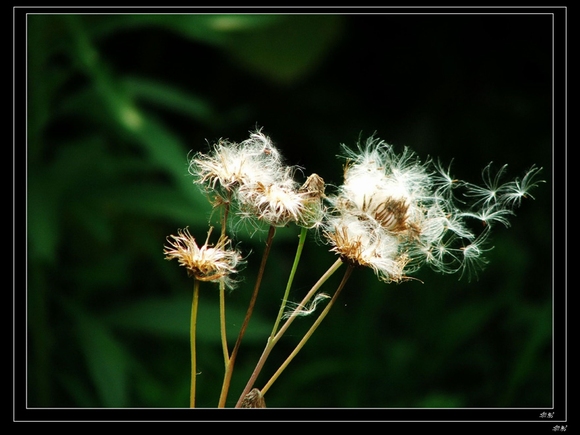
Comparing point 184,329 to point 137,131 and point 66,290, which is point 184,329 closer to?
point 66,290

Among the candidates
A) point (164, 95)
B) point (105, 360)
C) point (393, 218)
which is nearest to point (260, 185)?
point (393, 218)

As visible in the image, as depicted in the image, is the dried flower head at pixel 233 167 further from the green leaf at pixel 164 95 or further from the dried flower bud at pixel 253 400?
the green leaf at pixel 164 95

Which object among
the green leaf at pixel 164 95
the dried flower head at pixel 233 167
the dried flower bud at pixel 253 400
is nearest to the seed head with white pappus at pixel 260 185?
the dried flower head at pixel 233 167

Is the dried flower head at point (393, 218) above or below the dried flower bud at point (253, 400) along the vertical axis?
above

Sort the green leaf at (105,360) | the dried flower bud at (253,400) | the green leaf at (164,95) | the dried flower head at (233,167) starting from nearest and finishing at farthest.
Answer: the dried flower bud at (253,400) → the dried flower head at (233,167) → the green leaf at (105,360) → the green leaf at (164,95)

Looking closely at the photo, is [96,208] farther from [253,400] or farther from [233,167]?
[253,400]

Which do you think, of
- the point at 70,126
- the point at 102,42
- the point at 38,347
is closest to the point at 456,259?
the point at 38,347

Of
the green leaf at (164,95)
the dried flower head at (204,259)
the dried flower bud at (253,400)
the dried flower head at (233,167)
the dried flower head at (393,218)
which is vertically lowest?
the dried flower bud at (253,400)

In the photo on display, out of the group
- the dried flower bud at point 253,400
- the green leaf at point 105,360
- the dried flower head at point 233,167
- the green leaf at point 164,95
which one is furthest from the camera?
the green leaf at point 164,95

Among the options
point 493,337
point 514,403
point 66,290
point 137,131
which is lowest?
point 514,403
